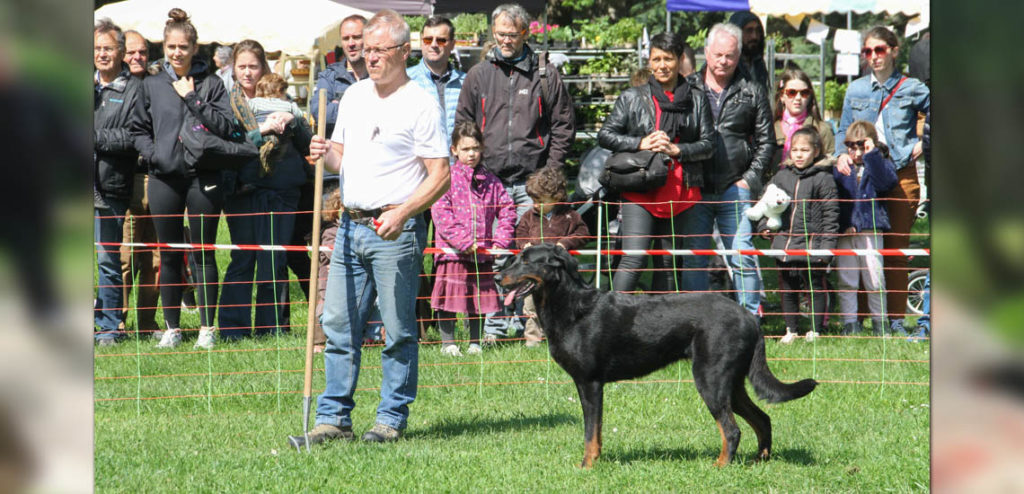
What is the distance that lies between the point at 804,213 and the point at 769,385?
4014 millimetres

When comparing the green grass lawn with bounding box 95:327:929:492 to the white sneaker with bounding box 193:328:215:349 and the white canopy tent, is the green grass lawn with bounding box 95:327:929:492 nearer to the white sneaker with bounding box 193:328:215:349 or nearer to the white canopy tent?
the white sneaker with bounding box 193:328:215:349

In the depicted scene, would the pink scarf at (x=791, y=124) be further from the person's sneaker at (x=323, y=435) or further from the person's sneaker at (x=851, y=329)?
the person's sneaker at (x=323, y=435)

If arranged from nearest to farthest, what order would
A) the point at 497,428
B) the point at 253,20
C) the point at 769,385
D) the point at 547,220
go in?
the point at 769,385 < the point at 497,428 < the point at 547,220 < the point at 253,20

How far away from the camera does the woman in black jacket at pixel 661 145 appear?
8.05 metres

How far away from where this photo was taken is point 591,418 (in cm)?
528

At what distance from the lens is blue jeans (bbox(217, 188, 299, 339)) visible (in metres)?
8.62

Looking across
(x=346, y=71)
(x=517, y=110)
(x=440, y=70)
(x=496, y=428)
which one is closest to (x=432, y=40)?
(x=440, y=70)

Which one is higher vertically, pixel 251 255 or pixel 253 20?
pixel 253 20

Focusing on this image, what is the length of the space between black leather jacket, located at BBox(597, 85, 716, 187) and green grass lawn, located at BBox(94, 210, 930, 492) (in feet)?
5.43

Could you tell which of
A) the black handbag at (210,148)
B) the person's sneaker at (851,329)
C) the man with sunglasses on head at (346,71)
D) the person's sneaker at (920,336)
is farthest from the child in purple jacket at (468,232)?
the person's sneaker at (920,336)

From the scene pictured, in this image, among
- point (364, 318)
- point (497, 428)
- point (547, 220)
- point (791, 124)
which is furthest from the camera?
point (791, 124)

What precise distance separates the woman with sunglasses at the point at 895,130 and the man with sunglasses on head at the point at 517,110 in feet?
8.57

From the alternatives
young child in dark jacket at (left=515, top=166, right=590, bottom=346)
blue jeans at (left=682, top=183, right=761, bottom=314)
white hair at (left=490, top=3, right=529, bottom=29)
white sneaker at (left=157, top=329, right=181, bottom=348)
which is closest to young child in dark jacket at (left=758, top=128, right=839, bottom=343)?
blue jeans at (left=682, top=183, right=761, bottom=314)

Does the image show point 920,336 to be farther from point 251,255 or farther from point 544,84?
point 251,255
